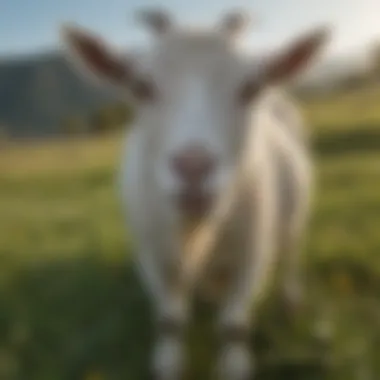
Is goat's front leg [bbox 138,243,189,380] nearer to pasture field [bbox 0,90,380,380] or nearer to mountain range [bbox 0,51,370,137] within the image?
pasture field [bbox 0,90,380,380]

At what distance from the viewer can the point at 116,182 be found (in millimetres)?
808

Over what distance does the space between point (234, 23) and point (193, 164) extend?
0.50 ft

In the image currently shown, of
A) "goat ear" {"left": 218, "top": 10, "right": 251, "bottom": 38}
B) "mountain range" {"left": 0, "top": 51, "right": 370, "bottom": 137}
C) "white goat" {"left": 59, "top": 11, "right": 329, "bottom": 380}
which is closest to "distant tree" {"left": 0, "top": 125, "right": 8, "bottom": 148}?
"mountain range" {"left": 0, "top": 51, "right": 370, "bottom": 137}

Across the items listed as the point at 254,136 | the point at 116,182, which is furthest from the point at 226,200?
the point at 116,182

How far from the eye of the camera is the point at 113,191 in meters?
0.81

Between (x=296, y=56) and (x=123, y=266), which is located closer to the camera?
(x=296, y=56)

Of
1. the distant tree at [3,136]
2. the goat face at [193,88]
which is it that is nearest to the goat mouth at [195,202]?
the goat face at [193,88]

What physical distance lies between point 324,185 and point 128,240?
0.63ft

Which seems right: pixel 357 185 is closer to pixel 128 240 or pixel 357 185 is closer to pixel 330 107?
pixel 330 107

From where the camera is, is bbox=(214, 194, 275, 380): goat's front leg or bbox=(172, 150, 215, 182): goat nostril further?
bbox=(214, 194, 275, 380): goat's front leg

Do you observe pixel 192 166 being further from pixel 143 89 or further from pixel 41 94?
pixel 41 94

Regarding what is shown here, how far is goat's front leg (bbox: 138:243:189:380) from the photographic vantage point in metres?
0.74

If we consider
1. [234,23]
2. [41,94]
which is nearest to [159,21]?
[234,23]

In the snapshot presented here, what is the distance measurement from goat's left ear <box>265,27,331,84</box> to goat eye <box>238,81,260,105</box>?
11 millimetres
